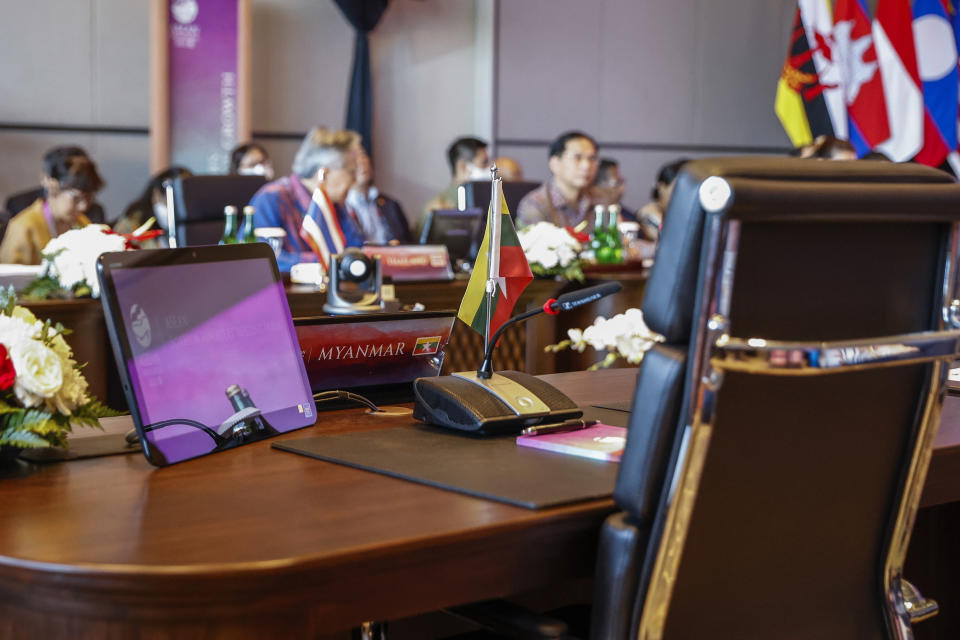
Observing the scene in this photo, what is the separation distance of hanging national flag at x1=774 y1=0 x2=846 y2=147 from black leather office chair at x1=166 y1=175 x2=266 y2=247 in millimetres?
5444

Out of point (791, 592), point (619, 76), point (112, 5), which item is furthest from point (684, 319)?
point (619, 76)

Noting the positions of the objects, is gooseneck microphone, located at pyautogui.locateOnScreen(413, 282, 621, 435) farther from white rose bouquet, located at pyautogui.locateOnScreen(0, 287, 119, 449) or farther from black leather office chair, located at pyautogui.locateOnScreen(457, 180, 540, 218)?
black leather office chair, located at pyautogui.locateOnScreen(457, 180, 540, 218)

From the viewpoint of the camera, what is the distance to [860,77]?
28.0ft

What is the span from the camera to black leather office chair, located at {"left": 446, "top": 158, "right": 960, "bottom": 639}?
0.97 metres

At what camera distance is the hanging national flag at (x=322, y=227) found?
3174mm

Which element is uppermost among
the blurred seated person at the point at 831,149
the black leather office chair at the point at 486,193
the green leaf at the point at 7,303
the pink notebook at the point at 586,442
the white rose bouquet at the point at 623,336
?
the blurred seated person at the point at 831,149

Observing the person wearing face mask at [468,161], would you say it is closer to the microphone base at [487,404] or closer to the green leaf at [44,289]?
the green leaf at [44,289]

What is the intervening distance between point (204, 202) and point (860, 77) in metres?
5.84

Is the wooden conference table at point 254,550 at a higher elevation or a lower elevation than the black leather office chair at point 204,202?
lower

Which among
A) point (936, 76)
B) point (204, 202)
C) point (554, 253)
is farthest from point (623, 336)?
point (936, 76)

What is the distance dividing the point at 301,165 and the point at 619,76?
4566mm

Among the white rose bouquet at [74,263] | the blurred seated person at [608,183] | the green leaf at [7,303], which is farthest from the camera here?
the blurred seated person at [608,183]

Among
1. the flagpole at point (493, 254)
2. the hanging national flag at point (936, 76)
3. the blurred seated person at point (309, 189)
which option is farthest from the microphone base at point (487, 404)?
the hanging national flag at point (936, 76)

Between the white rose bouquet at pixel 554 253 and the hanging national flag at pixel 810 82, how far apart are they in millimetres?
5172
